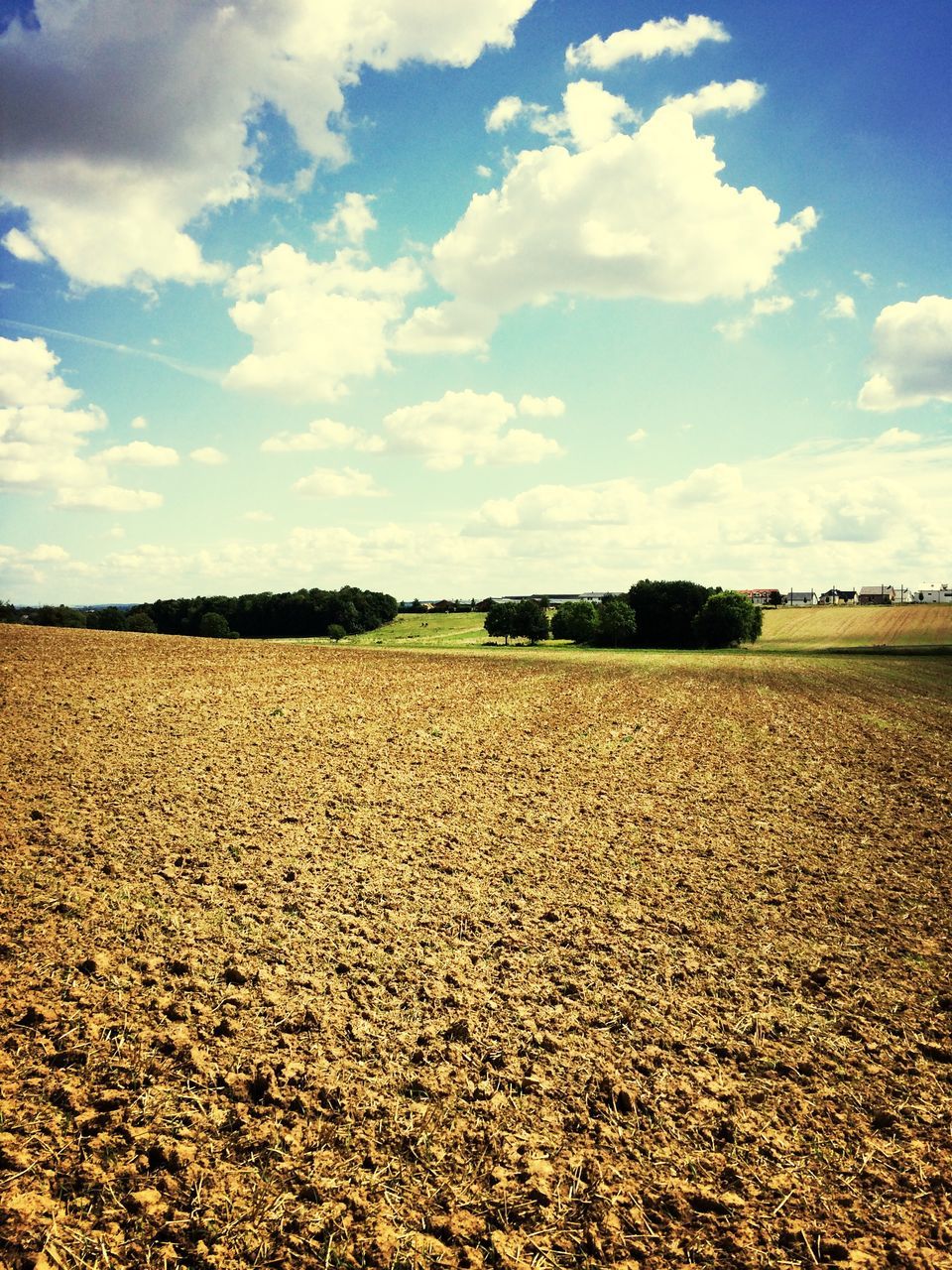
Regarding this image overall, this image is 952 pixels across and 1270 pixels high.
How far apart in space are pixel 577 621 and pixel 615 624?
1012cm

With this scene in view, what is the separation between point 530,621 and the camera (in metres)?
104

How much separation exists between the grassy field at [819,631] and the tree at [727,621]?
3.26 metres

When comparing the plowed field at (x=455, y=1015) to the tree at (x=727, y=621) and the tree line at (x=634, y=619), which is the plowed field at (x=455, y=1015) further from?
the tree line at (x=634, y=619)

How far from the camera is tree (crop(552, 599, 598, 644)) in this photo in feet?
338

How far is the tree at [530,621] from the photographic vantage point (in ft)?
341

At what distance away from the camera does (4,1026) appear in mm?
6133

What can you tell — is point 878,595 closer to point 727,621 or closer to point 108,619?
point 727,621

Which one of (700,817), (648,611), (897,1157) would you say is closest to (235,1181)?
(897,1157)

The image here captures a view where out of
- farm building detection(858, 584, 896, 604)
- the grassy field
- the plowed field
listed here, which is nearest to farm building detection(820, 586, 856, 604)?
farm building detection(858, 584, 896, 604)

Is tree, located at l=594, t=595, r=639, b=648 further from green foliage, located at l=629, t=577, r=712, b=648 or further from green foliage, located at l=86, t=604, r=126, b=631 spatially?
green foliage, located at l=86, t=604, r=126, b=631

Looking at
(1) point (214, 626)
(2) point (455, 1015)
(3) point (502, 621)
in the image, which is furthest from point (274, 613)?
(2) point (455, 1015)

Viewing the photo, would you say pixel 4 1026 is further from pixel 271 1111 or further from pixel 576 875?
pixel 576 875

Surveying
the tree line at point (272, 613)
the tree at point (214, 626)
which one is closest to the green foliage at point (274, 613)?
the tree line at point (272, 613)

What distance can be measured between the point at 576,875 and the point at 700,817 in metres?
4.37
